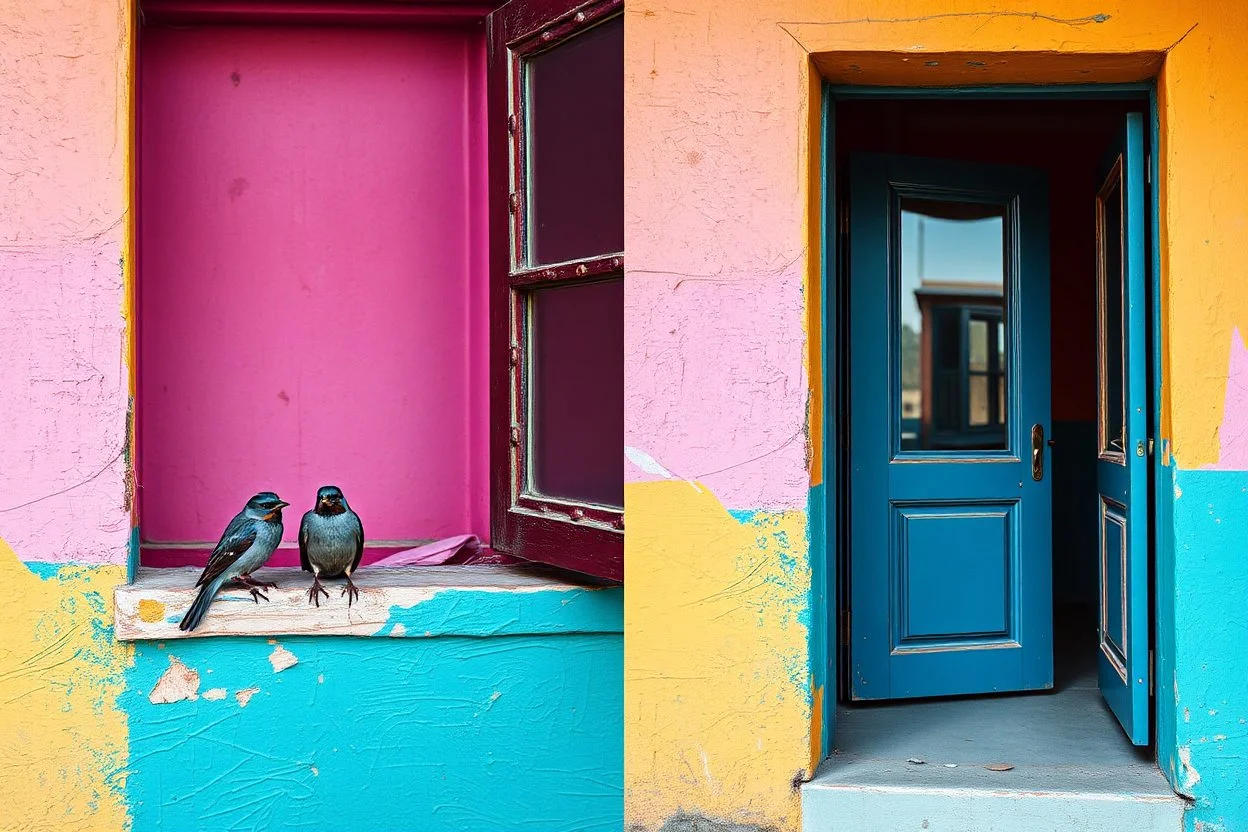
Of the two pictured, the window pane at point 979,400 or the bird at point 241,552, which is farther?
the window pane at point 979,400

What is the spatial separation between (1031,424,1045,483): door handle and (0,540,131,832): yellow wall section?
3.39 m

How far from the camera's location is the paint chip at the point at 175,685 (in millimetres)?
3422

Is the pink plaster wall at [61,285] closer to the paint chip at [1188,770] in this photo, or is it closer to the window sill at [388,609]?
the window sill at [388,609]

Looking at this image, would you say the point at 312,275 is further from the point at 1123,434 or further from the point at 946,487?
the point at 1123,434

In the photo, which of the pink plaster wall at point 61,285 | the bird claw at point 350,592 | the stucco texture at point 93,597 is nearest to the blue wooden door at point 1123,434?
the stucco texture at point 93,597

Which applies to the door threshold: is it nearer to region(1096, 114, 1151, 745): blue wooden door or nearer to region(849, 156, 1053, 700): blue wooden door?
region(1096, 114, 1151, 745): blue wooden door

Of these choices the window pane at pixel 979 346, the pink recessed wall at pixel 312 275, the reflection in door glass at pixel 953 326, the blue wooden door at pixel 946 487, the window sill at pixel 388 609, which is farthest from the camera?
the window pane at pixel 979 346

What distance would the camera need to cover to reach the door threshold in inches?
127

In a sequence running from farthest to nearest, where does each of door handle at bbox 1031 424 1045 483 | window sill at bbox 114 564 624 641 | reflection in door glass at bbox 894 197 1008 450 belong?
reflection in door glass at bbox 894 197 1008 450, door handle at bbox 1031 424 1045 483, window sill at bbox 114 564 624 641

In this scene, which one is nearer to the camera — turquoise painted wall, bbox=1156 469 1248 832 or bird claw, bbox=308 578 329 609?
turquoise painted wall, bbox=1156 469 1248 832

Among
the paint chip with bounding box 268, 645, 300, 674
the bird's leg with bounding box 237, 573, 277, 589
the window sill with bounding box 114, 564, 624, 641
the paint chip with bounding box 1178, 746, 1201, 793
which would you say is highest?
the bird's leg with bounding box 237, 573, 277, 589

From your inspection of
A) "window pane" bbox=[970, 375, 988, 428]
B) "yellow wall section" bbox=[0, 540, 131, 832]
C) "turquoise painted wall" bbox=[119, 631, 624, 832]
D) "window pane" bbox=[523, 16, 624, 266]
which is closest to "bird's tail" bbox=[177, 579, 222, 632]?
"turquoise painted wall" bbox=[119, 631, 624, 832]

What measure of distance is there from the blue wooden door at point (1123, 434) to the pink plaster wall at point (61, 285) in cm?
321

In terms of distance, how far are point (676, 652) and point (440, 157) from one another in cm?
199
